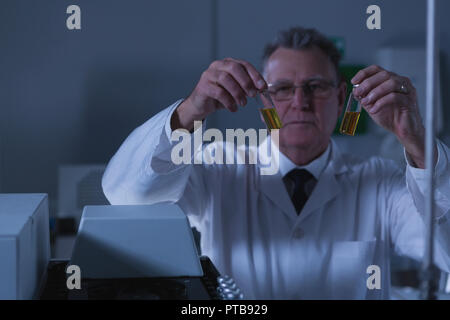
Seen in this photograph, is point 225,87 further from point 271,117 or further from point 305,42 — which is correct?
point 305,42

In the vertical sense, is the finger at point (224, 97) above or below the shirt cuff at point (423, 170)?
above

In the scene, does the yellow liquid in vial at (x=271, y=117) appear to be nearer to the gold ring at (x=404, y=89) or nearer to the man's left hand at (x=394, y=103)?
the man's left hand at (x=394, y=103)

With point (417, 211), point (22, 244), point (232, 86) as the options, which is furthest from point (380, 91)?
point (22, 244)

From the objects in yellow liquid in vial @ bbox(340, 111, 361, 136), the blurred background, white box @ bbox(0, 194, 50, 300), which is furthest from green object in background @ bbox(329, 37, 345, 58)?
white box @ bbox(0, 194, 50, 300)

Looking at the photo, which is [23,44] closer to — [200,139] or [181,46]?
[181,46]

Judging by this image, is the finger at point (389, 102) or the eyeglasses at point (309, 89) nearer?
the finger at point (389, 102)

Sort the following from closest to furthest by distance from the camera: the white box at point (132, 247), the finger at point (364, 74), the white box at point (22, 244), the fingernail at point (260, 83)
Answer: the white box at point (22, 244) < the white box at point (132, 247) < the fingernail at point (260, 83) < the finger at point (364, 74)

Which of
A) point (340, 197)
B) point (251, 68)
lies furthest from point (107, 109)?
point (251, 68)

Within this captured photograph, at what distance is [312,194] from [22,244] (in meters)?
0.83

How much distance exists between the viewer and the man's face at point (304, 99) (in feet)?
3.91

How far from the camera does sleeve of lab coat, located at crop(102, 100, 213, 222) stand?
953 millimetres

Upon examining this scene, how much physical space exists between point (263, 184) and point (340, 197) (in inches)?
7.4

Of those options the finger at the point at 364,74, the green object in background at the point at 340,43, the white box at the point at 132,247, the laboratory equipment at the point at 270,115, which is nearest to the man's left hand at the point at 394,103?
the finger at the point at 364,74

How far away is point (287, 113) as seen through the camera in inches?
46.3
